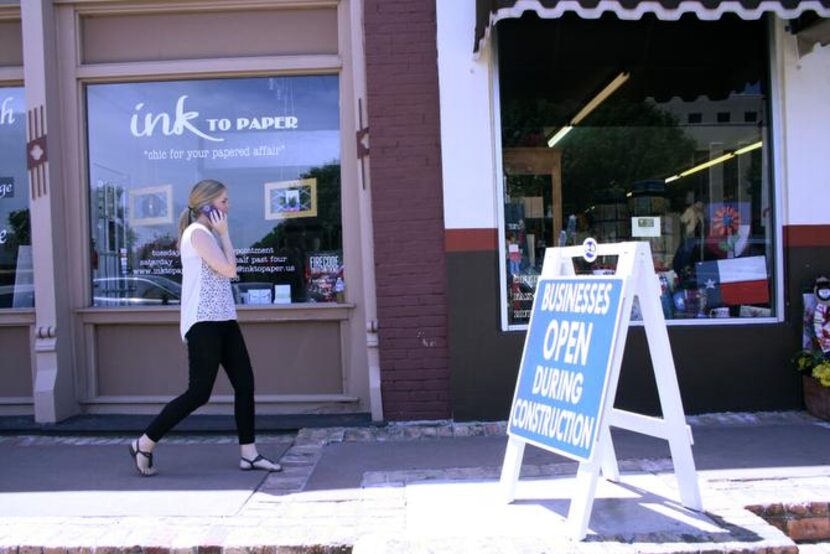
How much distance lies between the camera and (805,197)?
5.98 meters

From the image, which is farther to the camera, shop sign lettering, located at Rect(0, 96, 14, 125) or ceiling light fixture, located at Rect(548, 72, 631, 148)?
shop sign lettering, located at Rect(0, 96, 14, 125)

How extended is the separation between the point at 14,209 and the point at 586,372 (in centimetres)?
525

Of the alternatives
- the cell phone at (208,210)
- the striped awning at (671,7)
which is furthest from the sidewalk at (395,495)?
the striped awning at (671,7)

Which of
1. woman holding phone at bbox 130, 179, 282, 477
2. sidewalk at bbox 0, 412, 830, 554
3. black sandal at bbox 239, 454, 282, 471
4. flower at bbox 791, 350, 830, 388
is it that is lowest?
sidewalk at bbox 0, 412, 830, 554

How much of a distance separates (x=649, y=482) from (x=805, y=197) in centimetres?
297

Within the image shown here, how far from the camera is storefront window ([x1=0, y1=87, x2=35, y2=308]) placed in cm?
643

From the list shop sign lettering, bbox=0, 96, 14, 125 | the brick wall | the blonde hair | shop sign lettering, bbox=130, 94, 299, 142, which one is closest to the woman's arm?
the blonde hair

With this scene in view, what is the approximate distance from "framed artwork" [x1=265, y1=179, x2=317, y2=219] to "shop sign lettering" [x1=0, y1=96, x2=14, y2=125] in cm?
229

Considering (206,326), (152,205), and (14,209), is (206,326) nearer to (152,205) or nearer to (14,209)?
(152,205)

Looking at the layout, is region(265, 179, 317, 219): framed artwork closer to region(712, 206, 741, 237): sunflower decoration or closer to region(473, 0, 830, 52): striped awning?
region(473, 0, 830, 52): striped awning

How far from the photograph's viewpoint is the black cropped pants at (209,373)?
4.61m

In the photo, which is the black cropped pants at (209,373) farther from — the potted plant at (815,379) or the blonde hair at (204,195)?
the potted plant at (815,379)

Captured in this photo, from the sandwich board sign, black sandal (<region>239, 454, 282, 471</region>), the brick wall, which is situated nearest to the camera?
the sandwich board sign

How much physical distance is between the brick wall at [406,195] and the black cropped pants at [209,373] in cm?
146
